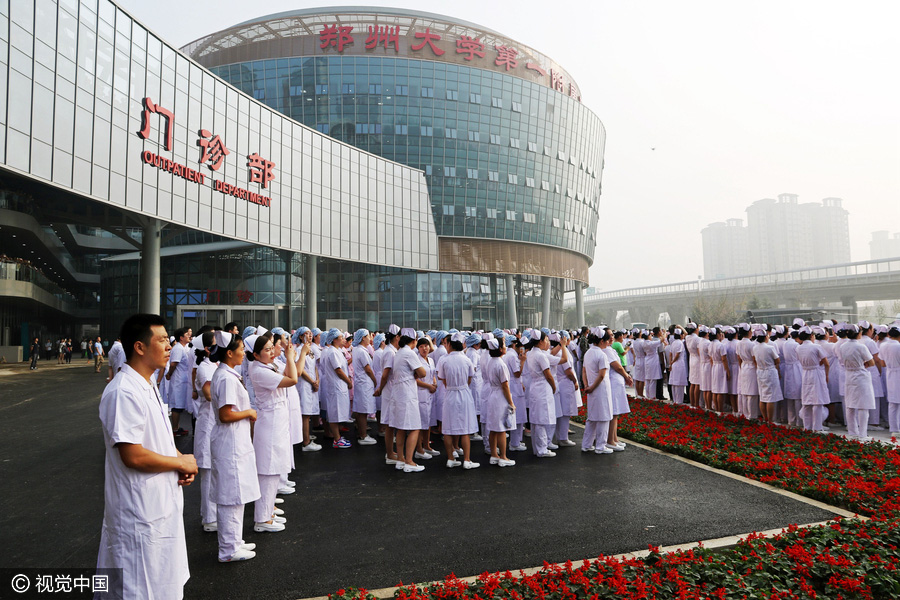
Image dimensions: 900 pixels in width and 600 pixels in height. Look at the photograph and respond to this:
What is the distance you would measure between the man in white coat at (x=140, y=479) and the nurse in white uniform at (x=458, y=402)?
15.9 feet

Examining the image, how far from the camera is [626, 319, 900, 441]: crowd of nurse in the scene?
904 cm

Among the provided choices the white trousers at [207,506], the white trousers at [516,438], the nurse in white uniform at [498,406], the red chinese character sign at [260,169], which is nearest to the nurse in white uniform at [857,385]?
the white trousers at [516,438]

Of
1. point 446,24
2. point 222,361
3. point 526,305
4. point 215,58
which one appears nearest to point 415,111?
point 446,24

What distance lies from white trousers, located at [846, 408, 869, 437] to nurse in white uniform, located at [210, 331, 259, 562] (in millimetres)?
9741

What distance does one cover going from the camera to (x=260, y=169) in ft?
91.5

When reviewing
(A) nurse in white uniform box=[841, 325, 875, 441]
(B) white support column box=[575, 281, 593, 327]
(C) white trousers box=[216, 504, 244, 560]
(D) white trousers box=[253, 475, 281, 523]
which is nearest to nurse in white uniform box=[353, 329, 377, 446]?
(D) white trousers box=[253, 475, 281, 523]

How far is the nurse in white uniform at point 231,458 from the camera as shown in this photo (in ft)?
14.7

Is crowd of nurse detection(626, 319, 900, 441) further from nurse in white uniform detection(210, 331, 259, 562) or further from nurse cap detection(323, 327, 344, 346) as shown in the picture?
nurse in white uniform detection(210, 331, 259, 562)

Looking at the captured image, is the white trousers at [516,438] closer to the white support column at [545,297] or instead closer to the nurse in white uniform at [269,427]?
the nurse in white uniform at [269,427]

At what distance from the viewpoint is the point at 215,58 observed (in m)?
41.8

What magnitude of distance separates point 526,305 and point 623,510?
43.3m

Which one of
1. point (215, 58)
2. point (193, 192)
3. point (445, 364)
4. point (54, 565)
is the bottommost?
point (54, 565)

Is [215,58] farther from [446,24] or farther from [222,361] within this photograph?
[222,361]

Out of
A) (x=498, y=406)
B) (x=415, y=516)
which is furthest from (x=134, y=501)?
(x=498, y=406)
